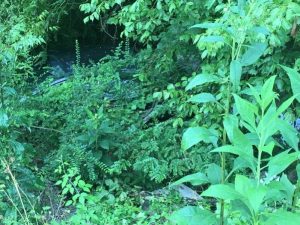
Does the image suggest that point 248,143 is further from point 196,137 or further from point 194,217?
point 194,217

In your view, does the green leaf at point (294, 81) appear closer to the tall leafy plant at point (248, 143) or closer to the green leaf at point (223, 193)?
the tall leafy plant at point (248, 143)

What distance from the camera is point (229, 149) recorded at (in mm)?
1603

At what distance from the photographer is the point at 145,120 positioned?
19.0ft

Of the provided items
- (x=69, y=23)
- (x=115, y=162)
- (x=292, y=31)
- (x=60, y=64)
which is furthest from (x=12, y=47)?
(x=69, y=23)

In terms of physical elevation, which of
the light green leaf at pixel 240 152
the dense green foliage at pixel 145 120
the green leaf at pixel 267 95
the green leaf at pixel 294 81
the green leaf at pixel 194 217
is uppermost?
the green leaf at pixel 267 95

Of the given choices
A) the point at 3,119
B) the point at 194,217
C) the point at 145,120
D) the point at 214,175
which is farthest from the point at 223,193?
the point at 145,120

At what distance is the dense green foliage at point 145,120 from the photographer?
2643 mm

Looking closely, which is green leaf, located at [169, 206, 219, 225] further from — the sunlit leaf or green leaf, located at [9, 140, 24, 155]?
green leaf, located at [9, 140, 24, 155]

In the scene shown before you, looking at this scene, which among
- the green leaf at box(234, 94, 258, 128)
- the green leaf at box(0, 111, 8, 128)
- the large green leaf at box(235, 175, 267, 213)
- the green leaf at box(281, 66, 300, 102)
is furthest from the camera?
the green leaf at box(0, 111, 8, 128)

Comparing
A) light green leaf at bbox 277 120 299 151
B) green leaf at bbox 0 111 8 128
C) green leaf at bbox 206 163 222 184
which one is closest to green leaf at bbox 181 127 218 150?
green leaf at bbox 206 163 222 184

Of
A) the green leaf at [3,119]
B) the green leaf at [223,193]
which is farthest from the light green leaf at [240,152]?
the green leaf at [3,119]

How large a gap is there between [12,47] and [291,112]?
2.55 metres

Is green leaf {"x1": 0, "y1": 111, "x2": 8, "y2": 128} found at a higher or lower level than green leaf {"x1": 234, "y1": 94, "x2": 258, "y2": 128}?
lower

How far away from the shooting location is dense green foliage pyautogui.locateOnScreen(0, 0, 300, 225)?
2.64 meters
